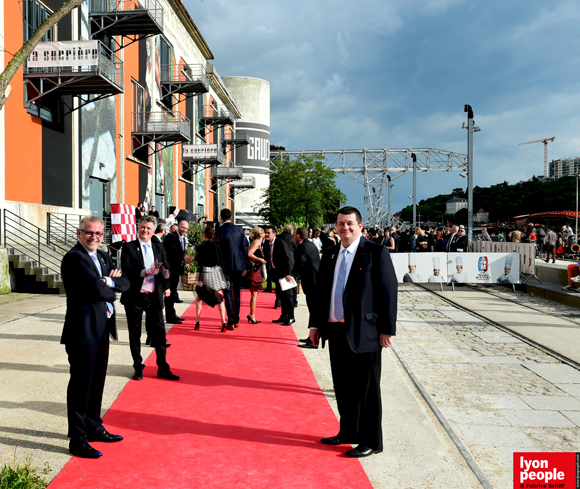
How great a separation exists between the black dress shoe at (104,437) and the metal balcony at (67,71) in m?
13.5

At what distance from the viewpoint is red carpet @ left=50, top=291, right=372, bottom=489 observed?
11.5 ft

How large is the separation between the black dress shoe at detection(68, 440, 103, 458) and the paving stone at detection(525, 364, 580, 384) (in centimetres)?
516

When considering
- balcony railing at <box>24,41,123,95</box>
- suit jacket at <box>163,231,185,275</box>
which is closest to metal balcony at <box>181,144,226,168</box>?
balcony railing at <box>24,41,123,95</box>

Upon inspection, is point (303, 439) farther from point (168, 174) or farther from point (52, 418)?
point (168, 174)

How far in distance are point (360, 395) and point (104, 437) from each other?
209 centimetres

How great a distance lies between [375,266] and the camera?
389 centimetres

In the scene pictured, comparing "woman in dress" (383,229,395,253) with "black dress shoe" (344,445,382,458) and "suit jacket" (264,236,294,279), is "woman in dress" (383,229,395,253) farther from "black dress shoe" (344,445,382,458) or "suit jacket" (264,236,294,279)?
"black dress shoe" (344,445,382,458)

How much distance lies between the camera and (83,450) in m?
3.79

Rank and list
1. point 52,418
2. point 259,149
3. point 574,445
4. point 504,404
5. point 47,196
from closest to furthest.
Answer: point 574,445
point 52,418
point 504,404
point 47,196
point 259,149

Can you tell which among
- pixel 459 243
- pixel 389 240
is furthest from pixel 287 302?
pixel 389 240

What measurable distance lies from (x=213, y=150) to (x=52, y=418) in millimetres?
28522

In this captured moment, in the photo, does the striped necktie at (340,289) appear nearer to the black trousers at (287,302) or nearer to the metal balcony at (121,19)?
the black trousers at (287,302)

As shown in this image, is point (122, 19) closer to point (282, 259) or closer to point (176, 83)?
point (176, 83)

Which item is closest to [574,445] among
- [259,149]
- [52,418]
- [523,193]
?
A: [52,418]
